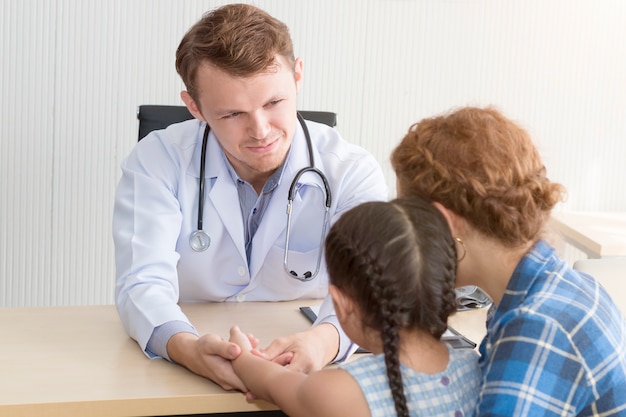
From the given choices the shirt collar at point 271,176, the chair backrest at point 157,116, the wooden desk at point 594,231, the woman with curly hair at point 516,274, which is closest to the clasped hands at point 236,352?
the woman with curly hair at point 516,274

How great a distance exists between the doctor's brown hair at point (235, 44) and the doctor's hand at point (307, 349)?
498mm

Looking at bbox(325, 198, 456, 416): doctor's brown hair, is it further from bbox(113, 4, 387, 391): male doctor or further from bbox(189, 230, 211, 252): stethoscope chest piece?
bbox(189, 230, 211, 252): stethoscope chest piece

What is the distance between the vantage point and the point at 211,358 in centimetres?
141

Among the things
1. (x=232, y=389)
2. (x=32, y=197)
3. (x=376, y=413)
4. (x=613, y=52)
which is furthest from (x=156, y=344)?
(x=613, y=52)

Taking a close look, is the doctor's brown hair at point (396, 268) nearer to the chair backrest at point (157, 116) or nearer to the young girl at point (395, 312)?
the young girl at point (395, 312)

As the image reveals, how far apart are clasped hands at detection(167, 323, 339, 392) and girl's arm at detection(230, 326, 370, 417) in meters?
0.01

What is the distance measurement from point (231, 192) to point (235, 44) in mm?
317

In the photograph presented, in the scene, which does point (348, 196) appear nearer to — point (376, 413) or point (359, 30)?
point (376, 413)

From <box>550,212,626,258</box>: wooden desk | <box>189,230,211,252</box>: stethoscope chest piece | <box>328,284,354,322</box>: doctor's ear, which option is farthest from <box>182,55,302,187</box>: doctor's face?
<box>550,212,626,258</box>: wooden desk

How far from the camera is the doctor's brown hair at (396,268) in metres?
1.17

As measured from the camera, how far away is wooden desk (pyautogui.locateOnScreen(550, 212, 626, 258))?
255 centimetres

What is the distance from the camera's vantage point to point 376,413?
117cm

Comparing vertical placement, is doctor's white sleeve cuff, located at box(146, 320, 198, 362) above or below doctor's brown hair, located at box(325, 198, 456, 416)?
below

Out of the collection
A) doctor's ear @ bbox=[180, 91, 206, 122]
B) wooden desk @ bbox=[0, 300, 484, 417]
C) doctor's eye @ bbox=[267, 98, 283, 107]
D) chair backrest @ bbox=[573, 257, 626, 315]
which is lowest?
wooden desk @ bbox=[0, 300, 484, 417]
